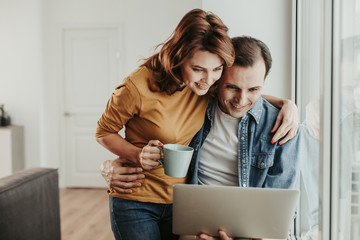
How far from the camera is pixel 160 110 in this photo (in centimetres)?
132

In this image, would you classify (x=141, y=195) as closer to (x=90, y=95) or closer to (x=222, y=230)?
(x=222, y=230)

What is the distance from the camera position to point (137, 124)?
1390 mm

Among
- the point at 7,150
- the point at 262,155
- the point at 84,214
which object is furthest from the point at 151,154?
the point at 7,150

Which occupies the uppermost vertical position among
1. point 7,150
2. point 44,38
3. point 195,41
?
point 44,38

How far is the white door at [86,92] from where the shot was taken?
4570mm

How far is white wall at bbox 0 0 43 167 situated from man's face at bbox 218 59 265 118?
147 inches

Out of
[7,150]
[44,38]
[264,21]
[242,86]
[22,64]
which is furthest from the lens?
[44,38]

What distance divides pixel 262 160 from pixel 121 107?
596mm

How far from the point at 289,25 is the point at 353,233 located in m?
1.07

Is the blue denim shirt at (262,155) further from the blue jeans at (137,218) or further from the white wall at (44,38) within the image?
the white wall at (44,38)

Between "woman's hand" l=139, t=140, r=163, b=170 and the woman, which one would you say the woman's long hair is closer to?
the woman

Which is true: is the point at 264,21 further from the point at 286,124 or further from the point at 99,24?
the point at 99,24

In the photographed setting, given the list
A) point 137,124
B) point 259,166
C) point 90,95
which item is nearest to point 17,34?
point 90,95

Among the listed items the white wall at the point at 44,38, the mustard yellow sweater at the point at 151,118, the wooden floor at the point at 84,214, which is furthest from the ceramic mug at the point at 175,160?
the white wall at the point at 44,38
